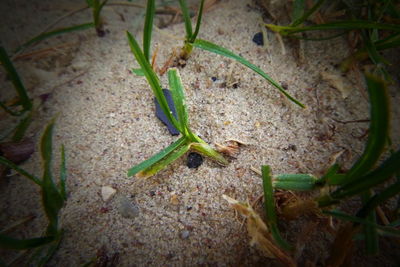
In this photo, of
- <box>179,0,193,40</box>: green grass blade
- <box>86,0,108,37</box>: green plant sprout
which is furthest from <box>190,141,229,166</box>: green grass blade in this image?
<box>86,0,108,37</box>: green plant sprout

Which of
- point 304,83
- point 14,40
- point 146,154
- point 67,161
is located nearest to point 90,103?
point 67,161

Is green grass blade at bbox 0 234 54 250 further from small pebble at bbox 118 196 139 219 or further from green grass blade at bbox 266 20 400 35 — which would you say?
green grass blade at bbox 266 20 400 35

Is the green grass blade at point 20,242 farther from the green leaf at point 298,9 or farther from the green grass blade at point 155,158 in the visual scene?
the green leaf at point 298,9

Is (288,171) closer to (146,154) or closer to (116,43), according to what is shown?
(146,154)

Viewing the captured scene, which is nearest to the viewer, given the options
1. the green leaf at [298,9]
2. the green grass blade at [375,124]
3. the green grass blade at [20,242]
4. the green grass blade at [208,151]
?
the green grass blade at [375,124]

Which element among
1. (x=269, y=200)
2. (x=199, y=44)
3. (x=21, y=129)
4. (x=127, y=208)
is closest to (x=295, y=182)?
(x=269, y=200)

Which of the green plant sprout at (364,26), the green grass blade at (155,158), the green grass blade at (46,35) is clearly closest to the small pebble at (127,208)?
the green grass blade at (155,158)
